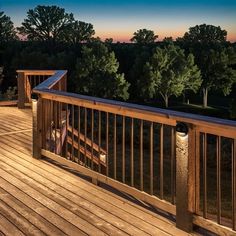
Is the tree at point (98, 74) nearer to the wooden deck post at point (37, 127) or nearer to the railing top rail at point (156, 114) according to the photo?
the wooden deck post at point (37, 127)

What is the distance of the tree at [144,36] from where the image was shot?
69.5 meters

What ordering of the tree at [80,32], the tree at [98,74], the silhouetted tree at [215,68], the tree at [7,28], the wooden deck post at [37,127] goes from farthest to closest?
the tree at [80,32]
the tree at [7,28]
the silhouetted tree at [215,68]
the tree at [98,74]
the wooden deck post at [37,127]

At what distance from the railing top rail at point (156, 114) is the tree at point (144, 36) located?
Result: 6608cm

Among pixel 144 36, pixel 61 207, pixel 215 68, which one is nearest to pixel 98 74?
pixel 215 68

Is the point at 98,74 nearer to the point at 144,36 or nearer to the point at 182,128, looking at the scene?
the point at 144,36

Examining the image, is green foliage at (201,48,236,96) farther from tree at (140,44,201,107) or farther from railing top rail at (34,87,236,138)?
railing top rail at (34,87,236,138)

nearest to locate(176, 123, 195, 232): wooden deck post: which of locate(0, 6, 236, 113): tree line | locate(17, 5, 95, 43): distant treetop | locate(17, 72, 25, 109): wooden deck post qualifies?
locate(17, 72, 25, 109): wooden deck post

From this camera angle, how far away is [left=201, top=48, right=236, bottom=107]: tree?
54812 mm

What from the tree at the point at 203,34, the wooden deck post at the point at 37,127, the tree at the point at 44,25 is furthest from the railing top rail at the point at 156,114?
the tree at the point at 203,34

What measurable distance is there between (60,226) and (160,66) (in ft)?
158

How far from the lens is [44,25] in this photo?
67.2m

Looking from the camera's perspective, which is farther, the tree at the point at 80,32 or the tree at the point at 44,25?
the tree at the point at 80,32

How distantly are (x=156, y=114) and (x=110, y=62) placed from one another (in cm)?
4659

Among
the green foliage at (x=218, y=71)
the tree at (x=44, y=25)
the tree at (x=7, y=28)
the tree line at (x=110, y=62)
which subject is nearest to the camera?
the tree line at (x=110, y=62)
